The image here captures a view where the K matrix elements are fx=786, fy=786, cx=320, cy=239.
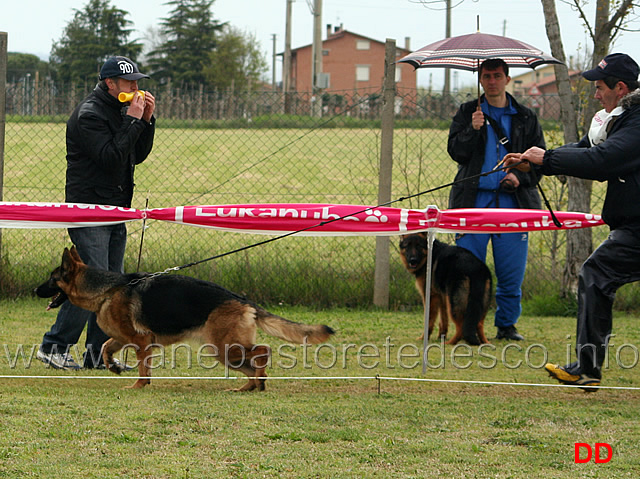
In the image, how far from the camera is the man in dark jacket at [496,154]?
21.9 feet

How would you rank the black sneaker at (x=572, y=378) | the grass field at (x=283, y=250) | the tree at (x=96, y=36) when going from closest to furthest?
the black sneaker at (x=572, y=378) → the grass field at (x=283, y=250) → the tree at (x=96, y=36)

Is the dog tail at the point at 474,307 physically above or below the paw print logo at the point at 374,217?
below

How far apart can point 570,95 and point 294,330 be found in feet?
14.8

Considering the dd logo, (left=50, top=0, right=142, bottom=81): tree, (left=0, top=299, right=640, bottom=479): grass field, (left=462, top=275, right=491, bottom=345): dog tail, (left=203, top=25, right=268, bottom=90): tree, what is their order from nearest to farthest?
(left=0, top=299, right=640, bottom=479): grass field → the dd logo → (left=462, top=275, right=491, bottom=345): dog tail → (left=50, top=0, right=142, bottom=81): tree → (left=203, top=25, right=268, bottom=90): tree

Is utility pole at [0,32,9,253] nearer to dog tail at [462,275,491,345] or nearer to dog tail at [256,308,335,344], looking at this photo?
dog tail at [256,308,335,344]

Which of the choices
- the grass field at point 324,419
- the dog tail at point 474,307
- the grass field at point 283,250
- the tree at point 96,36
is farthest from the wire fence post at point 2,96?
the tree at point 96,36

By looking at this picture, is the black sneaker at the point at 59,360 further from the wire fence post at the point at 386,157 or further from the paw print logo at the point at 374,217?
the wire fence post at the point at 386,157

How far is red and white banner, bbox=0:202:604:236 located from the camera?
5.36 metres

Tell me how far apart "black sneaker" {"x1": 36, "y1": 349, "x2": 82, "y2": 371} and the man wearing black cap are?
10.6 feet

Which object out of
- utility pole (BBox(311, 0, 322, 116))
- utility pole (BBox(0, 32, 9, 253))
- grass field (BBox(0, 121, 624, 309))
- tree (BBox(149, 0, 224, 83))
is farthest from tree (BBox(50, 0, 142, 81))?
utility pole (BBox(0, 32, 9, 253))

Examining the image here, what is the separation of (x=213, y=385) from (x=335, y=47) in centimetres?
6816

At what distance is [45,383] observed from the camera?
497 centimetres

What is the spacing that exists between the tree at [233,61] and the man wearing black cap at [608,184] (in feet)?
154

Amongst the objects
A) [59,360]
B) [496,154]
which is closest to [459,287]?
[496,154]
